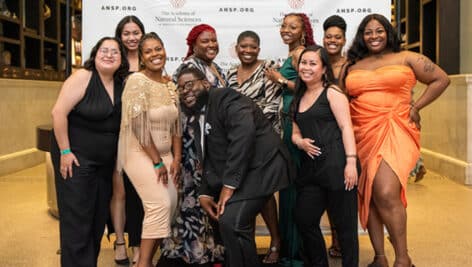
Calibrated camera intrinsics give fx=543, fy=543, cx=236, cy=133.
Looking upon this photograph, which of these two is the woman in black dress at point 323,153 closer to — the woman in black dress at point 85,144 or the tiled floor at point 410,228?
the tiled floor at point 410,228

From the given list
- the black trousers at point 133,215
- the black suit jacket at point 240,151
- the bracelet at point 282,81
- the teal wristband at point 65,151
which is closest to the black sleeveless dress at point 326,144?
the black suit jacket at point 240,151

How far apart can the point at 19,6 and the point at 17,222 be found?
3.77 metres

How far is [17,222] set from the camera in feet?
14.3

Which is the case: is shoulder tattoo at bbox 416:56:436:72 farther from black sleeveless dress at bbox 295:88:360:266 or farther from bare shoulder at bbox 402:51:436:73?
black sleeveless dress at bbox 295:88:360:266

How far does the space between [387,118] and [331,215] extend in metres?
0.58

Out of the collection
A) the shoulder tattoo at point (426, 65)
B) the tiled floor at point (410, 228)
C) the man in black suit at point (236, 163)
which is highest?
the shoulder tattoo at point (426, 65)

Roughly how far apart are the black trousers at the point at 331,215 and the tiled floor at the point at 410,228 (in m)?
0.62

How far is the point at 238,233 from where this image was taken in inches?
97.7

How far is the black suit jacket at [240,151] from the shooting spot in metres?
2.45

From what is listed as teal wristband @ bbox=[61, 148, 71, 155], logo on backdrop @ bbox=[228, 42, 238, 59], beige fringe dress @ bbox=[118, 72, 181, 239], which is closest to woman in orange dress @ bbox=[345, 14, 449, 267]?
beige fringe dress @ bbox=[118, 72, 181, 239]

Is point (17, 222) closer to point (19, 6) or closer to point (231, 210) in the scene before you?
point (231, 210)

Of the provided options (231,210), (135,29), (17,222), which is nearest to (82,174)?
(231,210)

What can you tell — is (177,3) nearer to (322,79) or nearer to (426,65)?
(322,79)

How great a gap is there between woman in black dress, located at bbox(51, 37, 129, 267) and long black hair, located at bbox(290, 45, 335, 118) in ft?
2.95
